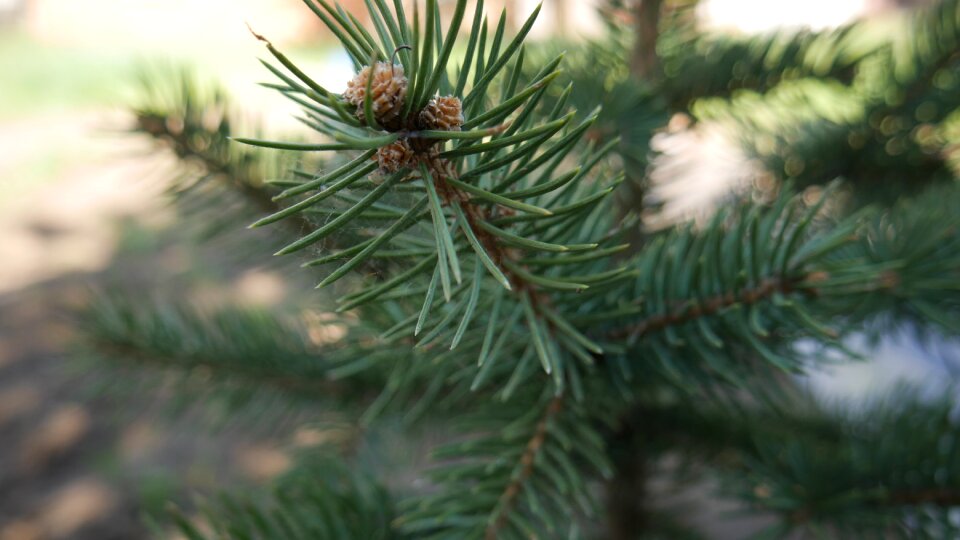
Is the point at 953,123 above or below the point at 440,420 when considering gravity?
above

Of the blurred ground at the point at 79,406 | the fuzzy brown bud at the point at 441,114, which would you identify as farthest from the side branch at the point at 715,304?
the blurred ground at the point at 79,406

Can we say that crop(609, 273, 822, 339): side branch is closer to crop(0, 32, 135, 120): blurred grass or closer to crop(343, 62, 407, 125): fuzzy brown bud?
crop(343, 62, 407, 125): fuzzy brown bud

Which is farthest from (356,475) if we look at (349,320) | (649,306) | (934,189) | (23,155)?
(23,155)

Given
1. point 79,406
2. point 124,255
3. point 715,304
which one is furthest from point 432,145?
point 124,255

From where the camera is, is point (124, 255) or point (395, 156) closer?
point (395, 156)

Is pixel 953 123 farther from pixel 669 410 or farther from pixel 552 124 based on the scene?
pixel 552 124

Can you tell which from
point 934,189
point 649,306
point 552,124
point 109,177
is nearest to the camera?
point 552,124

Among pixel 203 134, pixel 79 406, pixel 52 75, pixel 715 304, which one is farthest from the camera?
pixel 52 75

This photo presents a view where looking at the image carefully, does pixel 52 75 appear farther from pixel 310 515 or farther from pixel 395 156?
pixel 395 156
